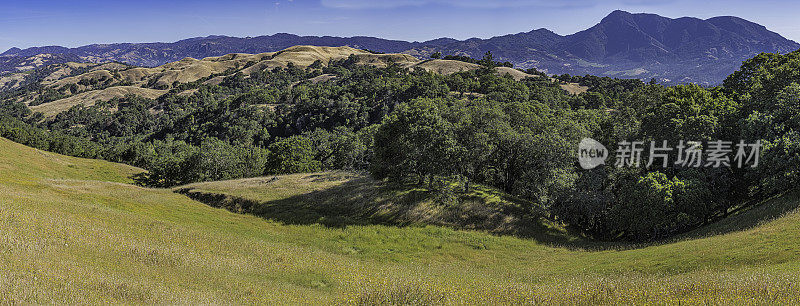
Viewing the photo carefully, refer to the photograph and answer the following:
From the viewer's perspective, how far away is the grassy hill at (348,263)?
12.7 metres

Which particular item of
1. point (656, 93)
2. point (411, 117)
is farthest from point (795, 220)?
point (656, 93)

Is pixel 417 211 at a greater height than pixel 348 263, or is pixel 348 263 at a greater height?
pixel 348 263

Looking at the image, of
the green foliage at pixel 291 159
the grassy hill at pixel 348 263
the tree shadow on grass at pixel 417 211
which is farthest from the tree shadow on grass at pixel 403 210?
the green foliage at pixel 291 159

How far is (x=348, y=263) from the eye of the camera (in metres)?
23.9

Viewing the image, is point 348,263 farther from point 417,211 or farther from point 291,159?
point 291,159

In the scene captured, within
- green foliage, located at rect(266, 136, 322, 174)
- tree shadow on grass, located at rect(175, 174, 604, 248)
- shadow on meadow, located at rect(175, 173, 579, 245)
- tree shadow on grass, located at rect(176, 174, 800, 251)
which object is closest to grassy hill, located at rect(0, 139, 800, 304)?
tree shadow on grass, located at rect(176, 174, 800, 251)

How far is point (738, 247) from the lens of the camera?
2578 cm

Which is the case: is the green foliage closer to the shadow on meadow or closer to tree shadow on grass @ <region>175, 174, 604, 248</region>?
the shadow on meadow

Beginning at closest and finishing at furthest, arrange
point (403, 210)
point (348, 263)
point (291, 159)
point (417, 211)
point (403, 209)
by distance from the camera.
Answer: point (348, 263) < point (417, 211) < point (403, 210) < point (403, 209) < point (291, 159)

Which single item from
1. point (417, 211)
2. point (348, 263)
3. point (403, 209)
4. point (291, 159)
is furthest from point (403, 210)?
point (291, 159)

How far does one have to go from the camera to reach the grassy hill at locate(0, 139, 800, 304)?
12.7 meters

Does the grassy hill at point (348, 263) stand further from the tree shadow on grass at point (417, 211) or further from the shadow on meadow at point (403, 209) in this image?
the shadow on meadow at point (403, 209)

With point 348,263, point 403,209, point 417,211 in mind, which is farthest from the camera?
point 403,209

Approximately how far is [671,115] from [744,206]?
13.8 meters
